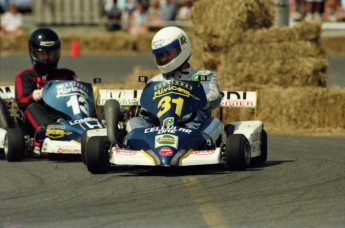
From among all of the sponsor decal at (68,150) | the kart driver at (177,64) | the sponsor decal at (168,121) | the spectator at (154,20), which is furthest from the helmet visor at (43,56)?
the spectator at (154,20)

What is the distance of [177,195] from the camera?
31.8ft

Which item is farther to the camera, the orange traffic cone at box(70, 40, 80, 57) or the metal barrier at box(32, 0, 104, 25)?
the metal barrier at box(32, 0, 104, 25)

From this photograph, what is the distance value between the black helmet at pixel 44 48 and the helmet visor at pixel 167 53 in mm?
2251

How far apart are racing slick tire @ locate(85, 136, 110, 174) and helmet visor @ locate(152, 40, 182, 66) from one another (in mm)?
1221

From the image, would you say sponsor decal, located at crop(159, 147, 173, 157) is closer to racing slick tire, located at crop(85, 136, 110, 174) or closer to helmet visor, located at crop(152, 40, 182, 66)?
racing slick tire, located at crop(85, 136, 110, 174)

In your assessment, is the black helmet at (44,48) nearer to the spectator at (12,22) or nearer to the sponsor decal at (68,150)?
the sponsor decal at (68,150)

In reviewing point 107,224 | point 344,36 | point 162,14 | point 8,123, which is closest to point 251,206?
point 107,224

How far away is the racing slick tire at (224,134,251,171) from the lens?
36.2 feet

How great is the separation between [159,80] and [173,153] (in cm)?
136

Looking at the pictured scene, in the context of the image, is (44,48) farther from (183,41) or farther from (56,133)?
(183,41)

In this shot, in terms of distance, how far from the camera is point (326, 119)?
15.9 m

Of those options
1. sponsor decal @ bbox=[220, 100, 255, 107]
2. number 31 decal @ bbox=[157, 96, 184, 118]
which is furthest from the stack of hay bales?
number 31 decal @ bbox=[157, 96, 184, 118]

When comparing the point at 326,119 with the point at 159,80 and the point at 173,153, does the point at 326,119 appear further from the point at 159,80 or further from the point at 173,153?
the point at 173,153

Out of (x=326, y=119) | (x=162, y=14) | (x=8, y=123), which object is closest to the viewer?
(x=8, y=123)
